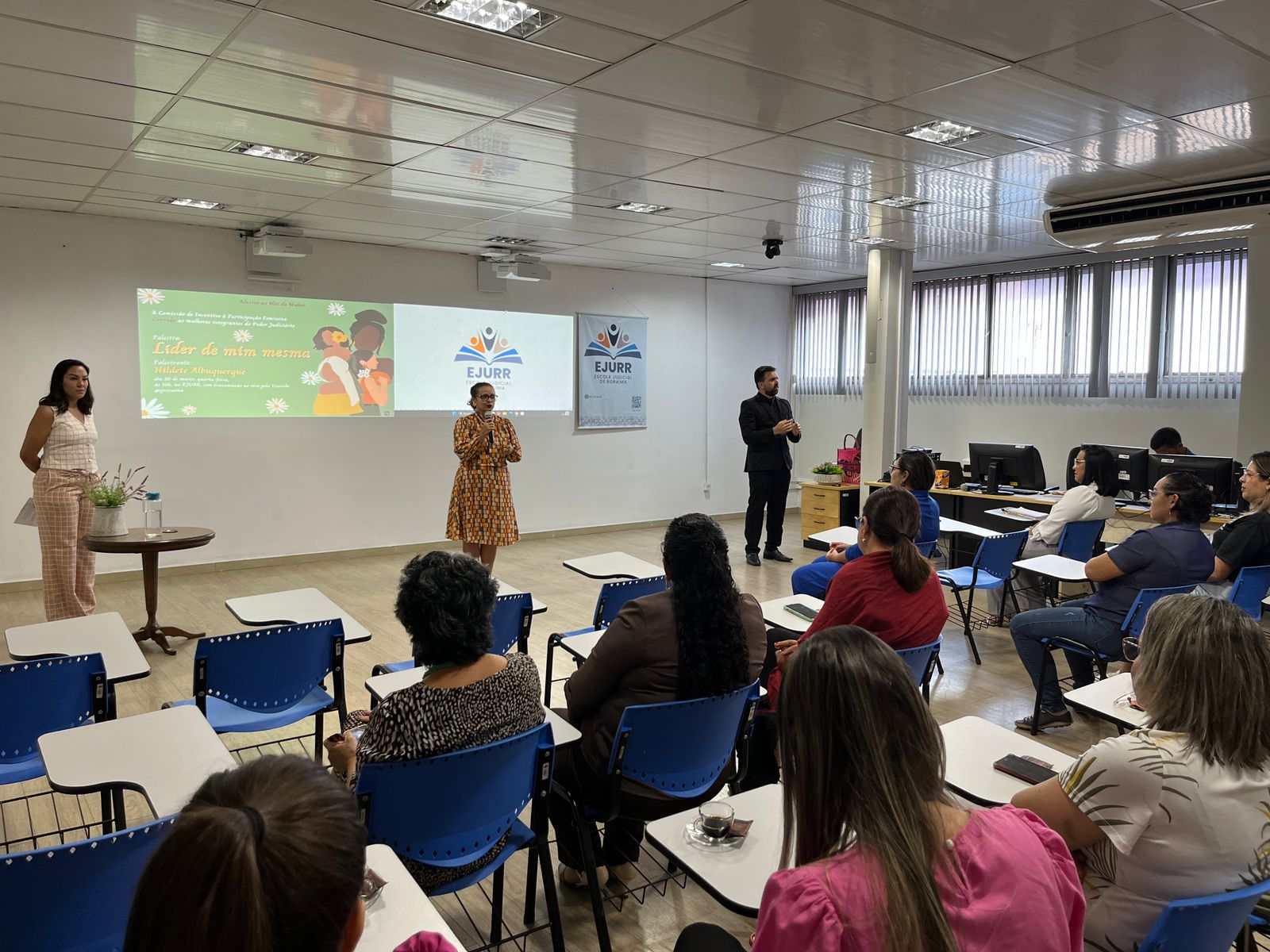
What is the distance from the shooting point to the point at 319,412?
26.2 ft

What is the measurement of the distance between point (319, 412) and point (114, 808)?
5.98m

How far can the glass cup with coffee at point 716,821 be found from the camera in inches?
71.8

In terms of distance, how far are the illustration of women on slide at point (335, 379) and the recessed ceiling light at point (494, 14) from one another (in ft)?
17.6

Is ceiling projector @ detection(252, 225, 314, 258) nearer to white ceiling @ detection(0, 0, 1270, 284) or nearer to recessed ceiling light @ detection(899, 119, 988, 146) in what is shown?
white ceiling @ detection(0, 0, 1270, 284)

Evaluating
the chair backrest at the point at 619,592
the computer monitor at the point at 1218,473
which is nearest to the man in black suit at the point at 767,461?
the computer monitor at the point at 1218,473

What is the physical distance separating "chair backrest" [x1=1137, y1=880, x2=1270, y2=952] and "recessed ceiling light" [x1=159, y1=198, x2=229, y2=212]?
6.61m

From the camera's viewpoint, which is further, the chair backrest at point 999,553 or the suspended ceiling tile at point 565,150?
the chair backrest at point 999,553

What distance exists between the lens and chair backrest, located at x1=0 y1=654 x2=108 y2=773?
2635mm

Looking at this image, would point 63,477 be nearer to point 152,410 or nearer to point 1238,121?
point 152,410

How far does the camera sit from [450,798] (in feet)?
6.63

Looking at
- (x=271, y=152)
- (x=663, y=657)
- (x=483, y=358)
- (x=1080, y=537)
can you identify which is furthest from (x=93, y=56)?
(x=1080, y=537)

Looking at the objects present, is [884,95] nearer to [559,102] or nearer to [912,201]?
[559,102]

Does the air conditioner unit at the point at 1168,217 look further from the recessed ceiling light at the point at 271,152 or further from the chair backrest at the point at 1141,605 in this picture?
the recessed ceiling light at the point at 271,152

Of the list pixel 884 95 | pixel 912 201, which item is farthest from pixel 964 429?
pixel 884 95
